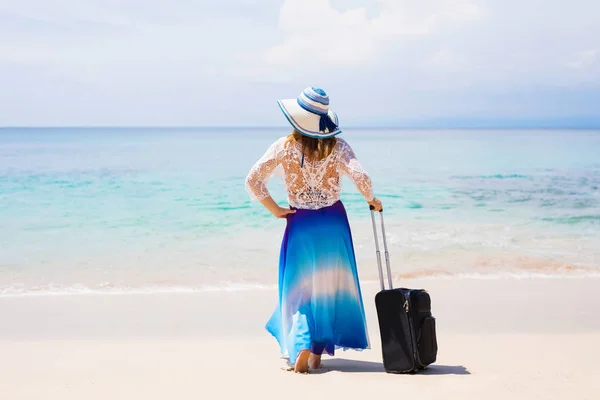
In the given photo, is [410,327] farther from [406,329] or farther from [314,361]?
[314,361]

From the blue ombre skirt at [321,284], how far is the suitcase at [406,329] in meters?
0.24

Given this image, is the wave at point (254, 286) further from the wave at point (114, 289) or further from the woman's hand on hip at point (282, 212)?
the woman's hand on hip at point (282, 212)

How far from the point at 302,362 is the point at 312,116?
1293 millimetres

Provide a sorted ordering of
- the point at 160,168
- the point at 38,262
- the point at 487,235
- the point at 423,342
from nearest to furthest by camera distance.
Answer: the point at 423,342 < the point at 38,262 < the point at 487,235 < the point at 160,168

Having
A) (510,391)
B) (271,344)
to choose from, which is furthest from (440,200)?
(510,391)

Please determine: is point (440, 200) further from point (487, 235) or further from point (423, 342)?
point (423, 342)

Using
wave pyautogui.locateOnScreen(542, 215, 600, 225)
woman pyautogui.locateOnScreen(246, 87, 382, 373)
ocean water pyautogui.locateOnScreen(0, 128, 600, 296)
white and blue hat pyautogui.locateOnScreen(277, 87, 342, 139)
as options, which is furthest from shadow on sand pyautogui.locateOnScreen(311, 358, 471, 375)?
wave pyautogui.locateOnScreen(542, 215, 600, 225)

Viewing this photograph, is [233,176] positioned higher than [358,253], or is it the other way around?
[233,176]

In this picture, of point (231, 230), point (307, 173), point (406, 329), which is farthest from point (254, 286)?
point (231, 230)

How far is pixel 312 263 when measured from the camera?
389 centimetres

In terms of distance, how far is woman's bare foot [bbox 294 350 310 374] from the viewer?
12.4ft

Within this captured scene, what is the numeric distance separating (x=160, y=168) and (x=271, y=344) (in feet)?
66.8

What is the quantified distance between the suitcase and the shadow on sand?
104 millimetres

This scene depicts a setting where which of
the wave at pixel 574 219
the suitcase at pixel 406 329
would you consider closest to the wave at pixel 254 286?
the suitcase at pixel 406 329
